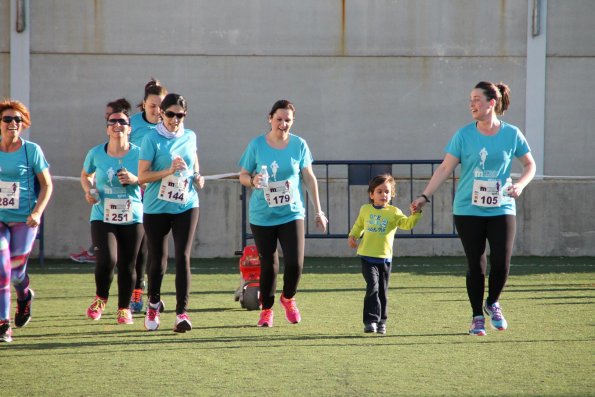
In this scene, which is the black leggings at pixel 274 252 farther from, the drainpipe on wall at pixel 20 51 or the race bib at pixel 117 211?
the drainpipe on wall at pixel 20 51

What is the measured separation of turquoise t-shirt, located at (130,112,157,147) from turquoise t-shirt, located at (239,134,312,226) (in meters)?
1.56

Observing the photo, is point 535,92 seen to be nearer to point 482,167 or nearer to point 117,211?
point 482,167

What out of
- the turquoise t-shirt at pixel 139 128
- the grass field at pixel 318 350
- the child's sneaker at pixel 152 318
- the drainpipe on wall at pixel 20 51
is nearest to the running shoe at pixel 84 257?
the drainpipe on wall at pixel 20 51

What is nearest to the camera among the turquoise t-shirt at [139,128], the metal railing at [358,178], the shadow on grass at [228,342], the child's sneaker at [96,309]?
the shadow on grass at [228,342]

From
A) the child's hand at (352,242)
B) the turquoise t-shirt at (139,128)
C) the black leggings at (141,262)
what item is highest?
the turquoise t-shirt at (139,128)

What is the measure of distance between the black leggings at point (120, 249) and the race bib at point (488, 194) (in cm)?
278

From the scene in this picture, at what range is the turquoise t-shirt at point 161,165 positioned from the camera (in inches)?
325

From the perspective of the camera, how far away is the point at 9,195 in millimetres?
8094

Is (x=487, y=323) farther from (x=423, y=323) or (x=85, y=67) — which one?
(x=85, y=67)

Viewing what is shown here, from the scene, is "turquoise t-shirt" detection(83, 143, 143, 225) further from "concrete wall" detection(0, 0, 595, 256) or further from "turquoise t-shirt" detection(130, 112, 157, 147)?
"concrete wall" detection(0, 0, 595, 256)

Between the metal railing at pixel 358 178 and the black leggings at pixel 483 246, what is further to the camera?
the metal railing at pixel 358 178

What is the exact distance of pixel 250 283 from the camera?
32.1 feet

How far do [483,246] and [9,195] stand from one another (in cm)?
354

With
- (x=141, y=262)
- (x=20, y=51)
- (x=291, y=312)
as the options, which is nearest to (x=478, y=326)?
(x=291, y=312)
